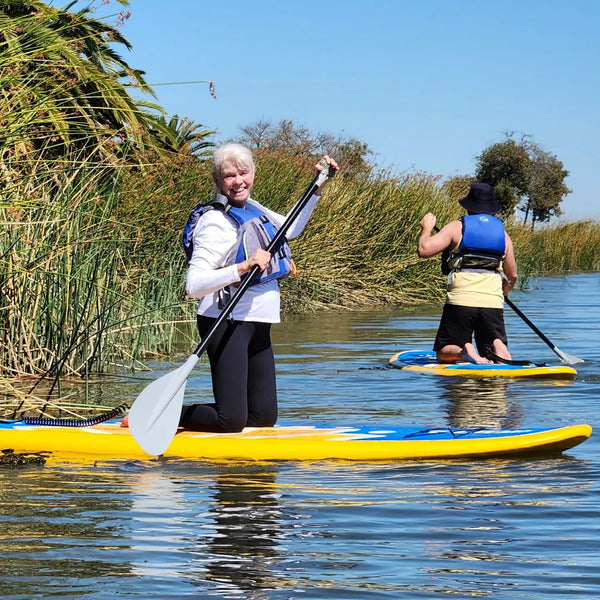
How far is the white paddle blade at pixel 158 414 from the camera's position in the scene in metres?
5.91

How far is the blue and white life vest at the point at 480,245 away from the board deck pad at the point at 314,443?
11.6ft

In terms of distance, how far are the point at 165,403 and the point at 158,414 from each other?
7cm

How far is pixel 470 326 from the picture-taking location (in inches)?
393

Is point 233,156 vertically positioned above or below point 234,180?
above

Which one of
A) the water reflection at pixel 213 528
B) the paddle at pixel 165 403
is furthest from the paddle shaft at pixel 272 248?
the water reflection at pixel 213 528

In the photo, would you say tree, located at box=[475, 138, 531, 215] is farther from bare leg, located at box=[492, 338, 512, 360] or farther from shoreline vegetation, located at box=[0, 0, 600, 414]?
bare leg, located at box=[492, 338, 512, 360]

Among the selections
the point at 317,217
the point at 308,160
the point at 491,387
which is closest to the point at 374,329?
the point at 317,217

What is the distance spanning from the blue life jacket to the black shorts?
3.97 m

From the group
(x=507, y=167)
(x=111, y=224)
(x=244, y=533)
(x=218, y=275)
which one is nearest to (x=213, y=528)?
(x=244, y=533)

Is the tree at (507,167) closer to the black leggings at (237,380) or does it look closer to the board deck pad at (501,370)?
the board deck pad at (501,370)

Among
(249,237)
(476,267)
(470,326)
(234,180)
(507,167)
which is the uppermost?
(507,167)

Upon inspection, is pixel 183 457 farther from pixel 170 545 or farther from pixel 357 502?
pixel 170 545

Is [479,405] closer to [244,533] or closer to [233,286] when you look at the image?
[233,286]

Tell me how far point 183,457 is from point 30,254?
230cm
